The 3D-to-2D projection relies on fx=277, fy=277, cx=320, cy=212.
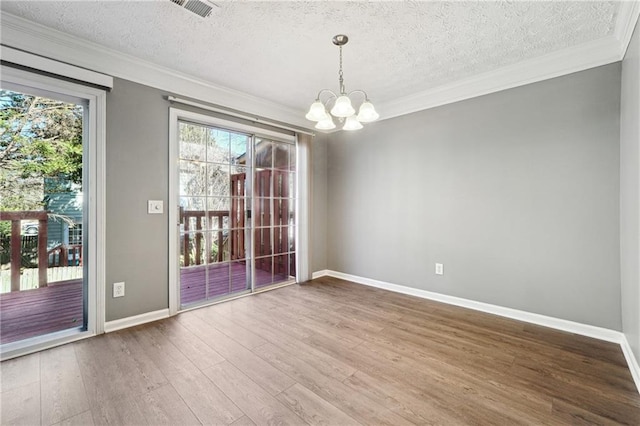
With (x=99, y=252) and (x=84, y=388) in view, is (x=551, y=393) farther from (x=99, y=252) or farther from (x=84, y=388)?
(x=99, y=252)

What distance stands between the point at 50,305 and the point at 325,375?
274 cm

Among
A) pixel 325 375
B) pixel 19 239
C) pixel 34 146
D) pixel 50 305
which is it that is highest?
pixel 34 146

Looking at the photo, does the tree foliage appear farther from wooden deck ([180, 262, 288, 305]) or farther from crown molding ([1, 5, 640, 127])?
wooden deck ([180, 262, 288, 305])

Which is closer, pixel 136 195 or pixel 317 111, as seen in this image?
pixel 317 111

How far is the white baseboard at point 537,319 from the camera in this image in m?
2.11

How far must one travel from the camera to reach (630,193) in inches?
79.4

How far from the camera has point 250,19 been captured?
2072 millimetres

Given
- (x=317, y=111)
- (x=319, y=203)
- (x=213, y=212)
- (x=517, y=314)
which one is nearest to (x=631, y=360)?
(x=517, y=314)

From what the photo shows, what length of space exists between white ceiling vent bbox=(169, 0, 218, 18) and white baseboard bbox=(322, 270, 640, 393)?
3.55m

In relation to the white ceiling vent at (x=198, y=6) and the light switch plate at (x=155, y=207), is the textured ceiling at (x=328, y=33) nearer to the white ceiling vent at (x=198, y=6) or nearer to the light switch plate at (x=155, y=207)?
the white ceiling vent at (x=198, y=6)

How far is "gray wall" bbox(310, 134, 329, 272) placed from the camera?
4.41m

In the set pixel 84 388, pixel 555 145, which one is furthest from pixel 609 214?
pixel 84 388

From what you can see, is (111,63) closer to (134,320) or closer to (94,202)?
(94,202)

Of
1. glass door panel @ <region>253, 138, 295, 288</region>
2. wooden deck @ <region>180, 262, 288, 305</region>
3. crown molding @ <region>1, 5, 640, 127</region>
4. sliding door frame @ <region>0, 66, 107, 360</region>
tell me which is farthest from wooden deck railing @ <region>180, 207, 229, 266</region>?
crown molding @ <region>1, 5, 640, 127</region>
